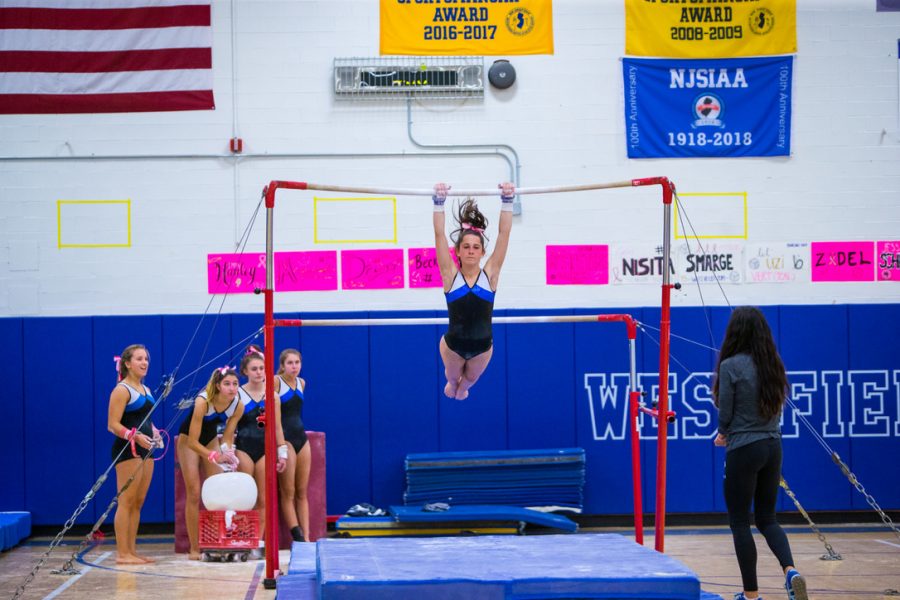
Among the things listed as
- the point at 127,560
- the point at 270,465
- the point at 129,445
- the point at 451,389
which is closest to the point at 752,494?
the point at 451,389

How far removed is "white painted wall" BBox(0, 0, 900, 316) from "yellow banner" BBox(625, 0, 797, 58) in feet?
0.65

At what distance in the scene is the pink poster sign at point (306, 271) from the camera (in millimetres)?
10250

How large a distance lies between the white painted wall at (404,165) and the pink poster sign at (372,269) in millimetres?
103

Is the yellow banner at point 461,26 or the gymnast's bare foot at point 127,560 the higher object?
the yellow banner at point 461,26

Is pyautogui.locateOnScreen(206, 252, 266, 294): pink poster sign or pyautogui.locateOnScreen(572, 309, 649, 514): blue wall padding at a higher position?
pyautogui.locateOnScreen(206, 252, 266, 294): pink poster sign

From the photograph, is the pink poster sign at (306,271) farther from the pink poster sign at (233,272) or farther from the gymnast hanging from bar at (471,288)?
the gymnast hanging from bar at (471,288)

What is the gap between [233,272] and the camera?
1019 centimetres

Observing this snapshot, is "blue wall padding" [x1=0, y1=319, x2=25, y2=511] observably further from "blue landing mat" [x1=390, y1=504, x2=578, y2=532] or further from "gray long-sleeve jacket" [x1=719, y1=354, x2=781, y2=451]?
"gray long-sleeve jacket" [x1=719, y1=354, x2=781, y2=451]

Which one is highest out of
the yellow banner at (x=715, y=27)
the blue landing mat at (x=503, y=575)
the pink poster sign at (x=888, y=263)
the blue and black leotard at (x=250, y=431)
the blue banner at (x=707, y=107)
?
the yellow banner at (x=715, y=27)

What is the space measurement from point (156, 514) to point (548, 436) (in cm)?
395

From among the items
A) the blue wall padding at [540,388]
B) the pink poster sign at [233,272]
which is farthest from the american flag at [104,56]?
the blue wall padding at [540,388]

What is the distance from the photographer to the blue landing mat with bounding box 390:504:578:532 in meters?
9.16

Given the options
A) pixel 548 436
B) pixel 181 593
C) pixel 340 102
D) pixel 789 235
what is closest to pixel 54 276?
pixel 340 102

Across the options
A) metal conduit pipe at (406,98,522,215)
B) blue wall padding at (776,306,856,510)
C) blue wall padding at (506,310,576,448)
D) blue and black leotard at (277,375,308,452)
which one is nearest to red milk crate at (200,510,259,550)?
blue and black leotard at (277,375,308,452)
